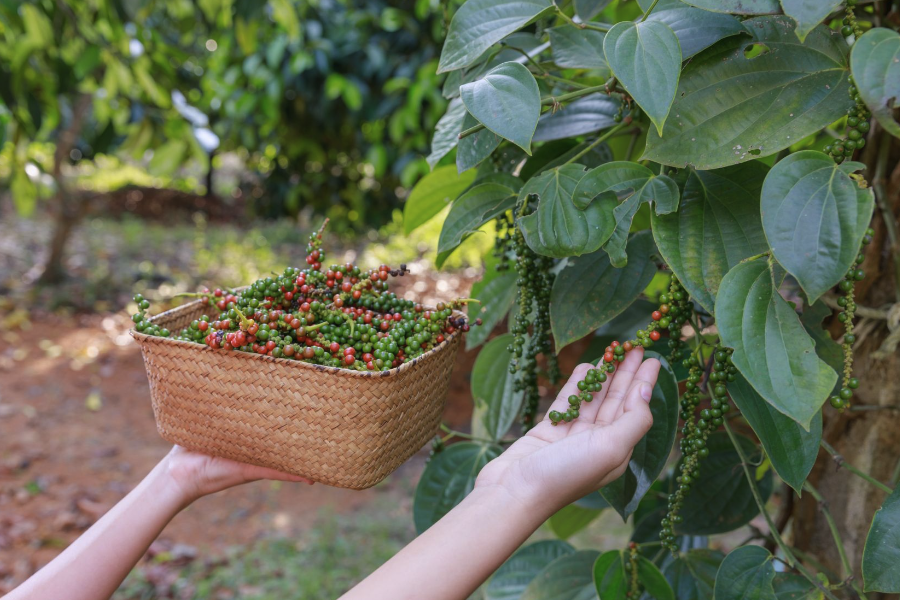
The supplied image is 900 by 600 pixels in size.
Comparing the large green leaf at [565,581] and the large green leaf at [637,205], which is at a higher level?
the large green leaf at [637,205]

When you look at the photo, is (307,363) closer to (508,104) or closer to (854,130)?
(508,104)

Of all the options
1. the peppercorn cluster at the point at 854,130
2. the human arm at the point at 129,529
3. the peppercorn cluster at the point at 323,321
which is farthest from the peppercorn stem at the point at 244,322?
the peppercorn cluster at the point at 854,130

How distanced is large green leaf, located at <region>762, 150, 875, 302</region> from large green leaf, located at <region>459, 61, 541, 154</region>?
184 mm

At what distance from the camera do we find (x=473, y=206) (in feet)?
2.42

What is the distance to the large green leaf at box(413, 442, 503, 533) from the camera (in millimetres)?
882

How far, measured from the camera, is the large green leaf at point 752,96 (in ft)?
1.85

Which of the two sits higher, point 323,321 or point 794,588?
point 323,321

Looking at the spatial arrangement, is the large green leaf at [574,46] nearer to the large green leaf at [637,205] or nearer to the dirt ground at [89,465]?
the large green leaf at [637,205]

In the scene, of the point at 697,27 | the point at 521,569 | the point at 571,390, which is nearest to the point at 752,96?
the point at 697,27

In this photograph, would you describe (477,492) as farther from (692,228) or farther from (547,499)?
(692,228)

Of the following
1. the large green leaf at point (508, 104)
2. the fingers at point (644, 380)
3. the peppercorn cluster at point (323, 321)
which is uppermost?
the large green leaf at point (508, 104)

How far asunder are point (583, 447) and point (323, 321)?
0.93 feet

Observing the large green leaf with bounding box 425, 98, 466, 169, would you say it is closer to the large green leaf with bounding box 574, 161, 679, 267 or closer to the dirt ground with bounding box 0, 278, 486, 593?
the large green leaf with bounding box 574, 161, 679, 267

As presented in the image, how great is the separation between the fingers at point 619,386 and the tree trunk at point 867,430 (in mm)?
368
